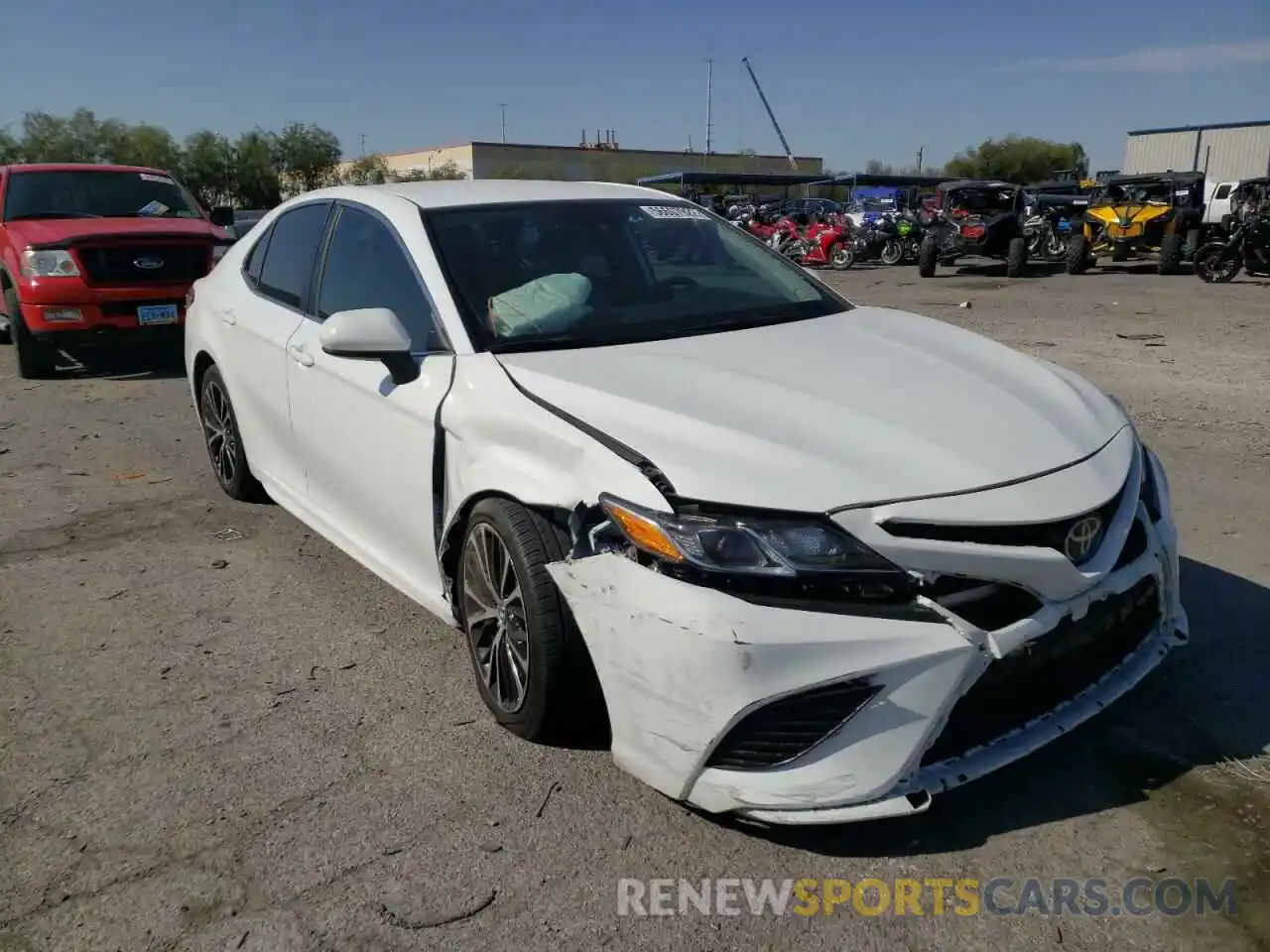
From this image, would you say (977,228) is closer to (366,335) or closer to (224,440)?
(224,440)

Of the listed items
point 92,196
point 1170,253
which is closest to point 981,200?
point 1170,253

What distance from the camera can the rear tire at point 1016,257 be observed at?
20438 millimetres

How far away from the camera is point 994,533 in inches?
95.7

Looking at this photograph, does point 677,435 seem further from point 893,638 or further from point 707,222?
point 707,222

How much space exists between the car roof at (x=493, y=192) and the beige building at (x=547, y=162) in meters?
58.5

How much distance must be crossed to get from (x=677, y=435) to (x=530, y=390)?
1.78 feet

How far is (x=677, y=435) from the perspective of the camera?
2.63m

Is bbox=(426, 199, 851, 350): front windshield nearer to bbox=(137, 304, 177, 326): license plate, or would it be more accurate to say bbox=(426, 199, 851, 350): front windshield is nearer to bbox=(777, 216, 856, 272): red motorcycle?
bbox=(137, 304, 177, 326): license plate

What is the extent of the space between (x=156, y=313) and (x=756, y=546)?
824cm

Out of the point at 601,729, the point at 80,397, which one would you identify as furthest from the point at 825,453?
the point at 80,397

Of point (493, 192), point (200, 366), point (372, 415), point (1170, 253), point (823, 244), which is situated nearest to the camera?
point (372, 415)

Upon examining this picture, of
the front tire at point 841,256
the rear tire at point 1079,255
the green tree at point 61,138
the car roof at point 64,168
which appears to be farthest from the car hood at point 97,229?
the green tree at point 61,138

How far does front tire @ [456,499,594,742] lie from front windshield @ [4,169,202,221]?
27.8 ft

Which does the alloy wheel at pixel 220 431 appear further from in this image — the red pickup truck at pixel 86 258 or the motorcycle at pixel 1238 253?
the motorcycle at pixel 1238 253
